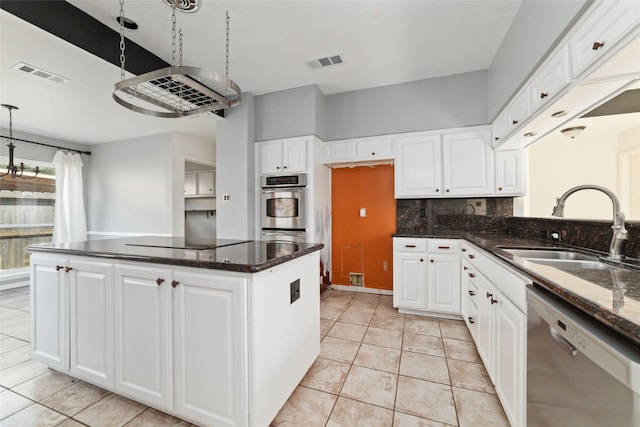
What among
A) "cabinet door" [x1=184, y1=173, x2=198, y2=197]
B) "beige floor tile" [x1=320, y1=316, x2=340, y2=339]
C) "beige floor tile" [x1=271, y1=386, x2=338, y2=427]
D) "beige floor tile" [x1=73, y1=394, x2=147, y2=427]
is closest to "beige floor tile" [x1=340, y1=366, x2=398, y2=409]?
"beige floor tile" [x1=271, y1=386, x2=338, y2=427]

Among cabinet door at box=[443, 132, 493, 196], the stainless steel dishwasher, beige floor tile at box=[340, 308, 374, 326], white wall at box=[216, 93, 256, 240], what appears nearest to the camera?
the stainless steel dishwasher

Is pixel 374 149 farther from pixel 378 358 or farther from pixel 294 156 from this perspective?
pixel 378 358

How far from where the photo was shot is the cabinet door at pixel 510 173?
2.82m

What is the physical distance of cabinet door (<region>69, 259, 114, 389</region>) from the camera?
1.59m

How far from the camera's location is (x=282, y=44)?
2.57 meters

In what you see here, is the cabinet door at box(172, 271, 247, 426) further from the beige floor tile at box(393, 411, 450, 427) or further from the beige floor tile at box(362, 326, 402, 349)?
the beige floor tile at box(362, 326, 402, 349)

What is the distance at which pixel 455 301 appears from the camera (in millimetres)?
2746

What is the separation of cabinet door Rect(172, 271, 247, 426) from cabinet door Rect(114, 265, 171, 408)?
0.08 m

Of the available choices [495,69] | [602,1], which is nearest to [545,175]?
[495,69]

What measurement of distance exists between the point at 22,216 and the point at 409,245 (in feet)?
20.5

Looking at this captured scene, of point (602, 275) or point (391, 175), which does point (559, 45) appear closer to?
point (602, 275)

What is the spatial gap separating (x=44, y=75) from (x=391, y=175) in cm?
399

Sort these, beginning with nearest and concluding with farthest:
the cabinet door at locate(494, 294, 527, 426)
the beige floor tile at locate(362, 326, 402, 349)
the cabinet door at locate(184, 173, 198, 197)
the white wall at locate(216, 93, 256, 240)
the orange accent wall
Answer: the cabinet door at locate(494, 294, 527, 426) < the beige floor tile at locate(362, 326, 402, 349) < the white wall at locate(216, 93, 256, 240) < the orange accent wall < the cabinet door at locate(184, 173, 198, 197)

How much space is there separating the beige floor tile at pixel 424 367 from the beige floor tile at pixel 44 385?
237cm
